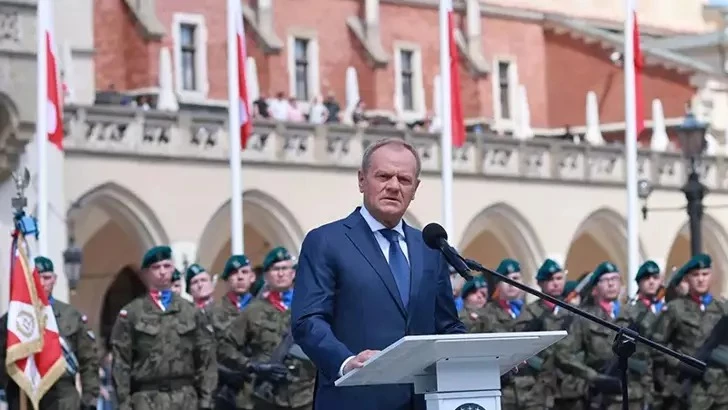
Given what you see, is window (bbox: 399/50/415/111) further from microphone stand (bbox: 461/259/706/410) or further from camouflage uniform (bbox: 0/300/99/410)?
microphone stand (bbox: 461/259/706/410)

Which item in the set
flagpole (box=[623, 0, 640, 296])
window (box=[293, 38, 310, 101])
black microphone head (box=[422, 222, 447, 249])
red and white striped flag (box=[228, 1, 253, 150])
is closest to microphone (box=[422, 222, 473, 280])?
black microphone head (box=[422, 222, 447, 249])

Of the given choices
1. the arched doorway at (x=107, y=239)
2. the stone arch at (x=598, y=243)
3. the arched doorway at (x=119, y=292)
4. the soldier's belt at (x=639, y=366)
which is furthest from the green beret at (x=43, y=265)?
the stone arch at (x=598, y=243)

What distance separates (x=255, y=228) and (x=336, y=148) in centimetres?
242

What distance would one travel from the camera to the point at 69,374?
1712 centimetres

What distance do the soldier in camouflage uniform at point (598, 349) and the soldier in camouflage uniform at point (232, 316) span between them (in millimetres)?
2719

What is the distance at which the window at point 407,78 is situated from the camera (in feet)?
175

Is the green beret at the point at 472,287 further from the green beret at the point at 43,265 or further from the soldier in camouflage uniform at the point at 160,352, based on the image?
the soldier in camouflage uniform at the point at 160,352

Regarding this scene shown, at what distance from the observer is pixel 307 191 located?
4006 centimetres

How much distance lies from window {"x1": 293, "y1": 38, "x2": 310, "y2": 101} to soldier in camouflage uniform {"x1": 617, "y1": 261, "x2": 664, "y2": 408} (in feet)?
104

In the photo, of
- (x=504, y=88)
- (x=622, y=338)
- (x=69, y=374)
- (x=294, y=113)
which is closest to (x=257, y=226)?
(x=294, y=113)

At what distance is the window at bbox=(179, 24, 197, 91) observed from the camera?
46688 mm

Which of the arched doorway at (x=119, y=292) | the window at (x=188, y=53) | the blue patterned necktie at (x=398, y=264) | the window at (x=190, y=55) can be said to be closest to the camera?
the blue patterned necktie at (x=398, y=264)

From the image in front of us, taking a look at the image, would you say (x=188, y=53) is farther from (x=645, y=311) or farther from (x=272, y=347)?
(x=272, y=347)

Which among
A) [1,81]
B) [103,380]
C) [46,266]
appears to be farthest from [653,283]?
[1,81]
